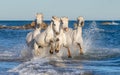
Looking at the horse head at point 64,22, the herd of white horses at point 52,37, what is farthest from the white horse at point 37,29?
the horse head at point 64,22

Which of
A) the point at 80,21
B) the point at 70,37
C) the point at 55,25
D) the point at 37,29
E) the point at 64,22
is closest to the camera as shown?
the point at 55,25

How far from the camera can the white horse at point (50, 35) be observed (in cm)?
1936

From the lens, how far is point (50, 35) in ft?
63.9

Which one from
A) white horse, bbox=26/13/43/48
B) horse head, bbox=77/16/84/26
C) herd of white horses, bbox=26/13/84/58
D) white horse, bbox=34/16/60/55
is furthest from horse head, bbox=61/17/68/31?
horse head, bbox=77/16/84/26

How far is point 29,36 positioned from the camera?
21109 millimetres

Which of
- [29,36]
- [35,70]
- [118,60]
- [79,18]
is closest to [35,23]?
[29,36]

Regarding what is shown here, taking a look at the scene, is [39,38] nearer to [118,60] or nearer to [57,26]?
[57,26]

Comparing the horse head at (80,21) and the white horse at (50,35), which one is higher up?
the horse head at (80,21)

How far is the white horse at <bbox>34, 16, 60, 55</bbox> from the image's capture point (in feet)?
63.5

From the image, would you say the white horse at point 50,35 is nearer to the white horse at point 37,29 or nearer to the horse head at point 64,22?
the horse head at point 64,22

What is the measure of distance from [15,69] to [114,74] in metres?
3.06

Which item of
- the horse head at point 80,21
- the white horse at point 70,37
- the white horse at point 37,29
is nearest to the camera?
the white horse at point 70,37

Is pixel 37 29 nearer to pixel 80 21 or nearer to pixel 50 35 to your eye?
pixel 50 35

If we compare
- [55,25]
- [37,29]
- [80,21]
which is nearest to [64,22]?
[55,25]
